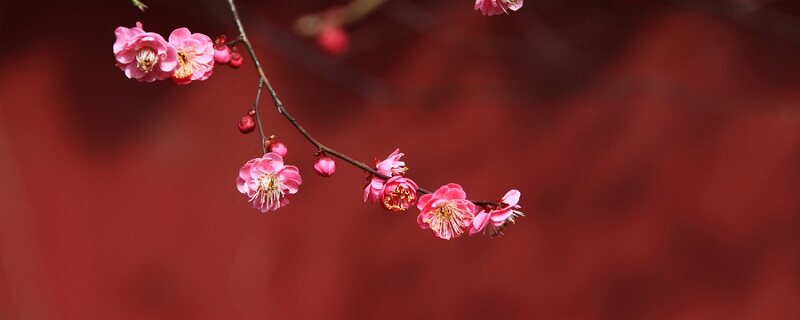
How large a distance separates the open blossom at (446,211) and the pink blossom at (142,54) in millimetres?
309

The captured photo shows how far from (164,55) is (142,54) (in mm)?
22

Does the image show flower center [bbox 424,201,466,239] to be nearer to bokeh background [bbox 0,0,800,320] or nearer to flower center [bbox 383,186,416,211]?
flower center [bbox 383,186,416,211]

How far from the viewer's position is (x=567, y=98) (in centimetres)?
174

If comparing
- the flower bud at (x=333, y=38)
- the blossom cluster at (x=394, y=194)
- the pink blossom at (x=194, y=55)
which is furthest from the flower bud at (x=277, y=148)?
the flower bud at (x=333, y=38)

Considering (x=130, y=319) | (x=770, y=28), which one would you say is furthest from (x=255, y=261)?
(x=770, y=28)

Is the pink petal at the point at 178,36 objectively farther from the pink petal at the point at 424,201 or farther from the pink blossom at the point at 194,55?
the pink petal at the point at 424,201

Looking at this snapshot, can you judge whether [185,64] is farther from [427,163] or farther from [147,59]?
[427,163]

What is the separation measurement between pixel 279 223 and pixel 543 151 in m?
0.56

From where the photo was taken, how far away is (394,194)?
0.92m

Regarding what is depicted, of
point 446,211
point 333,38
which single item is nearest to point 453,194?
point 446,211

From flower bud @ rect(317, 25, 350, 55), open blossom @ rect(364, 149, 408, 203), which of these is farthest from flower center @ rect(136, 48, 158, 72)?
flower bud @ rect(317, 25, 350, 55)

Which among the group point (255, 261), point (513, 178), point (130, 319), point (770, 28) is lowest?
point (130, 319)

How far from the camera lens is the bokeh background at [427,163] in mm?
1696

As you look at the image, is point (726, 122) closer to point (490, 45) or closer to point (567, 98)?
point (567, 98)
